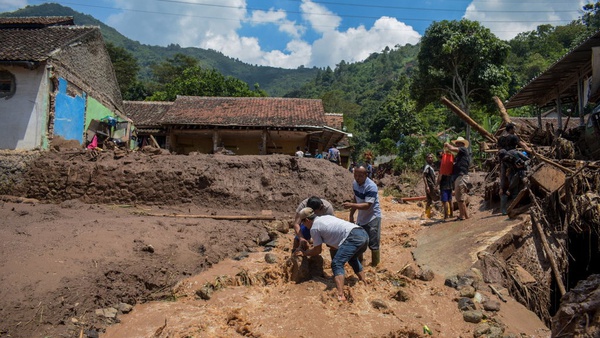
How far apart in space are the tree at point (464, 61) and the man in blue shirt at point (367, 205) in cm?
1495

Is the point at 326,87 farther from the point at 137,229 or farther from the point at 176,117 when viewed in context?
the point at 137,229

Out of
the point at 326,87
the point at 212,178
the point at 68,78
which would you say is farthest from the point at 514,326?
the point at 326,87

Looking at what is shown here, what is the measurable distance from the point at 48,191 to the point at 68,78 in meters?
4.59

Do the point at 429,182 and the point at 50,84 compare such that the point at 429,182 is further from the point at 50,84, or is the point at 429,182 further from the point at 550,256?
the point at 50,84

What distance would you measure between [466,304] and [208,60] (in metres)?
145

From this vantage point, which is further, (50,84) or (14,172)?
(50,84)

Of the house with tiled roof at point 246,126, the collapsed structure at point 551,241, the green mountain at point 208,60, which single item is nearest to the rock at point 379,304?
the collapsed structure at point 551,241

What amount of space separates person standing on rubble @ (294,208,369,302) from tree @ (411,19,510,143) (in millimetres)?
15816

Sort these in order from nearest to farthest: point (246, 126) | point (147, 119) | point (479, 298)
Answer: point (479, 298), point (246, 126), point (147, 119)

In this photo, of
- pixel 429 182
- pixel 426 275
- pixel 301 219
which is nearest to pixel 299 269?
pixel 301 219

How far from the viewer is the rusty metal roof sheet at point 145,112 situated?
21444 mm

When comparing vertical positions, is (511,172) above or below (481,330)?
above

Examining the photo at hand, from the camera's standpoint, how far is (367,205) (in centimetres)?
599

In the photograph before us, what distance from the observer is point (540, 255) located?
20.7ft
